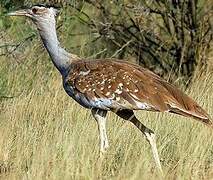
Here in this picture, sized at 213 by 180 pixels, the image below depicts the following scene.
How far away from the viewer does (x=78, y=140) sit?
6.43 metres

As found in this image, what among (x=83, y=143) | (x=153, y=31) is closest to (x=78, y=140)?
(x=83, y=143)

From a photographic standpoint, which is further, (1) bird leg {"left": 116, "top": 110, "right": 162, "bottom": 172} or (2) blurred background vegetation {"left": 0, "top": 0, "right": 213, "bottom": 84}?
(2) blurred background vegetation {"left": 0, "top": 0, "right": 213, "bottom": 84}

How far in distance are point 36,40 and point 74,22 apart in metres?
1.94

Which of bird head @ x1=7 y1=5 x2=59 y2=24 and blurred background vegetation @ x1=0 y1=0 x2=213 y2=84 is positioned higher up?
bird head @ x1=7 y1=5 x2=59 y2=24

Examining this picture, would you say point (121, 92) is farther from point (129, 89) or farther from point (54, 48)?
point (54, 48)

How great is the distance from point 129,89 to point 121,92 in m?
0.06

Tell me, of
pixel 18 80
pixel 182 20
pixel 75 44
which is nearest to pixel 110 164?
pixel 18 80

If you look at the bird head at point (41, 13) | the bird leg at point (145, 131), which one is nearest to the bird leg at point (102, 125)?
the bird leg at point (145, 131)

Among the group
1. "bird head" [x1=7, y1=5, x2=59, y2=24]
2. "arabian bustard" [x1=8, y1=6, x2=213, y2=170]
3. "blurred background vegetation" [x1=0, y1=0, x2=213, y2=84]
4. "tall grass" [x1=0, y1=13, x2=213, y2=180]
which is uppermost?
"bird head" [x1=7, y1=5, x2=59, y2=24]

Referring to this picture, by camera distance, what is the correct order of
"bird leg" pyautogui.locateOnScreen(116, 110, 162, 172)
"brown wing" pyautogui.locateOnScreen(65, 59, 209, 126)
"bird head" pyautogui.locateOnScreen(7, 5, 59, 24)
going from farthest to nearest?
1. "bird head" pyautogui.locateOnScreen(7, 5, 59, 24)
2. "bird leg" pyautogui.locateOnScreen(116, 110, 162, 172)
3. "brown wing" pyautogui.locateOnScreen(65, 59, 209, 126)

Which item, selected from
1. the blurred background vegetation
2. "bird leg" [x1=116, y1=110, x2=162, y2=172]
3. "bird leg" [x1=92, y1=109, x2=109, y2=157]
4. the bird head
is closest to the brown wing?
"bird leg" [x1=92, y1=109, x2=109, y2=157]

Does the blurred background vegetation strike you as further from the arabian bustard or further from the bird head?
the arabian bustard

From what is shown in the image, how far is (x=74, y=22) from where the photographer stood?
11734mm

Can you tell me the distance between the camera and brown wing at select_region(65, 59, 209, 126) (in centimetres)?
605
